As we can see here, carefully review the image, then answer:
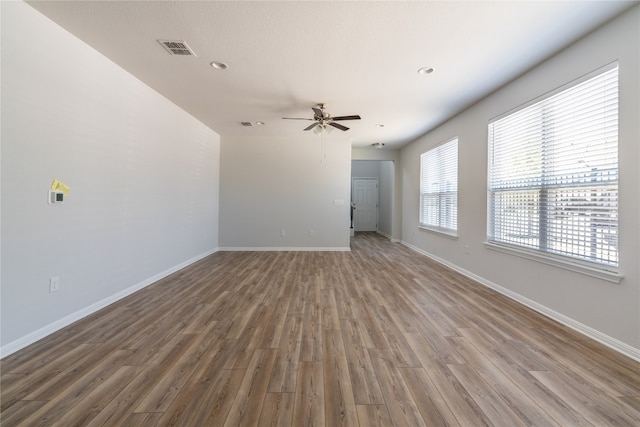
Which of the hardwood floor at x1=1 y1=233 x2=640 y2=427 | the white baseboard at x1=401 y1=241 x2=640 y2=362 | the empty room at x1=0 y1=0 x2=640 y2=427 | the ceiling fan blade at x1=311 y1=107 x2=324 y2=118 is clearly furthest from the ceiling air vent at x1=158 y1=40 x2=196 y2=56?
the white baseboard at x1=401 y1=241 x2=640 y2=362

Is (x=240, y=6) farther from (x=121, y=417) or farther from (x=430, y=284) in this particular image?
(x=430, y=284)

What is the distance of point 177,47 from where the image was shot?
2455mm

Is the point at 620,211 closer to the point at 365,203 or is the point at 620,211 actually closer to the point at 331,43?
the point at 331,43

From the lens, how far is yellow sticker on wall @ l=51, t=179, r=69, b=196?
2143 millimetres

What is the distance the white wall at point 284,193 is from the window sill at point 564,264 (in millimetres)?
3373

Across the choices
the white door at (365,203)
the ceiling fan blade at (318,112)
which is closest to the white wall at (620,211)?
the ceiling fan blade at (318,112)

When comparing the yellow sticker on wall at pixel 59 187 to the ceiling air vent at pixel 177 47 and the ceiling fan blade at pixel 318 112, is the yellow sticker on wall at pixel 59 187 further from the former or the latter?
the ceiling fan blade at pixel 318 112

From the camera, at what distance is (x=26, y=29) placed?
76.4 inches

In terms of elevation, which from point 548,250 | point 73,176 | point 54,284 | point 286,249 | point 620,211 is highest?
point 73,176

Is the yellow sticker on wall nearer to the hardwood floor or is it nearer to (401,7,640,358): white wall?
the hardwood floor

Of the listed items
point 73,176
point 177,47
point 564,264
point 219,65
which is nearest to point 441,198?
point 564,264

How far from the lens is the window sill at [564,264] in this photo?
6.58 ft

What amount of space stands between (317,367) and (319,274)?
2303mm

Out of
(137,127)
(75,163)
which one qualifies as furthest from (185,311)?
(137,127)
